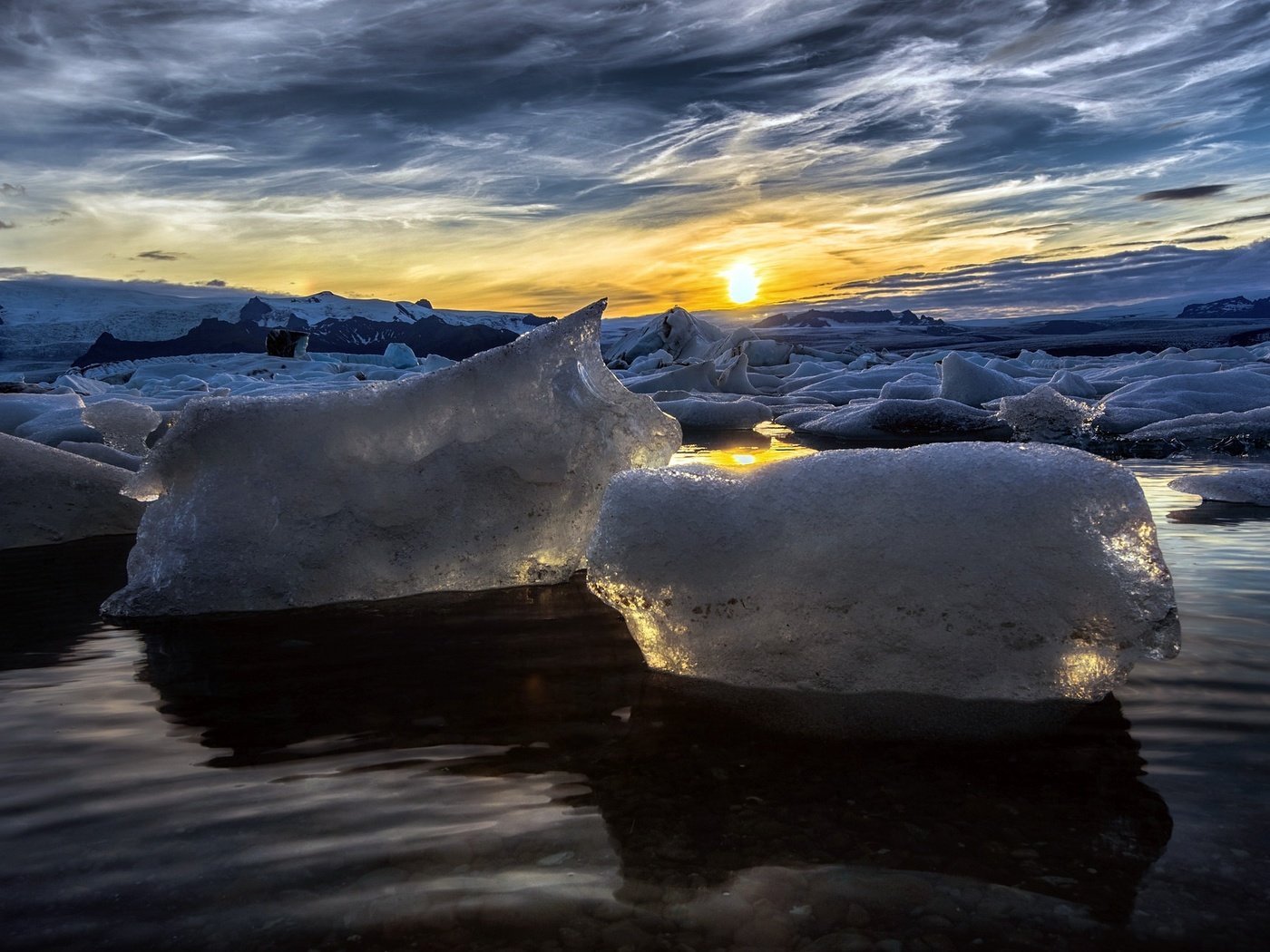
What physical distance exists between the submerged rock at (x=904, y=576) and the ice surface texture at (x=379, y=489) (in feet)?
3.79

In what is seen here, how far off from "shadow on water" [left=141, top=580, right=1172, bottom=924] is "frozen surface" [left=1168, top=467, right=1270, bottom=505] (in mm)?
3148

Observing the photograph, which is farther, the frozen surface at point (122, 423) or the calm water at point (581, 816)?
the frozen surface at point (122, 423)

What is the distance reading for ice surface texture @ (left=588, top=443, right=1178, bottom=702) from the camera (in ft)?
6.23

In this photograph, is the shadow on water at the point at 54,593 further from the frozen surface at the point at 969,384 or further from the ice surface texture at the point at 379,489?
the frozen surface at the point at 969,384

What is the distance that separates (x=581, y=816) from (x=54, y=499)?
3.78 m

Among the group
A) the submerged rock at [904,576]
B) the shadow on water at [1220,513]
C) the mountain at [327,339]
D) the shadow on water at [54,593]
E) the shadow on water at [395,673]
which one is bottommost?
the shadow on water at [1220,513]

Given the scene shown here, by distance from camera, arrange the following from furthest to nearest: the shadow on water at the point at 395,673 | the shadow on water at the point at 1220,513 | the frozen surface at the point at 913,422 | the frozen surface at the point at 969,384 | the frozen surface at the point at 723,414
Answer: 1. the frozen surface at the point at 969,384
2. the frozen surface at the point at 723,414
3. the frozen surface at the point at 913,422
4. the shadow on water at the point at 1220,513
5. the shadow on water at the point at 395,673

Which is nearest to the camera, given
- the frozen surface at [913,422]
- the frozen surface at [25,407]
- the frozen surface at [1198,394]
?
the frozen surface at [25,407]

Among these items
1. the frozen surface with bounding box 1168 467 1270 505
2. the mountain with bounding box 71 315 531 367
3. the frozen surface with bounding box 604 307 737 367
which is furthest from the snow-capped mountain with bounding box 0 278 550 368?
the frozen surface with bounding box 1168 467 1270 505

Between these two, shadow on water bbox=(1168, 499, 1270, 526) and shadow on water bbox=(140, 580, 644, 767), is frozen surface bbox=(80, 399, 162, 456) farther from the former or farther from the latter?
shadow on water bbox=(1168, 499, 1270, 526)

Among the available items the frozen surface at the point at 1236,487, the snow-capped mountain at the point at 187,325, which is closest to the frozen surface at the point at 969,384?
the frozen surface at the point at 1236,487

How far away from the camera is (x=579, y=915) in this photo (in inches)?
47.3

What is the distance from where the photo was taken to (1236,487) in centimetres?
445

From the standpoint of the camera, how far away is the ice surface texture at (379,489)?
302 cm
